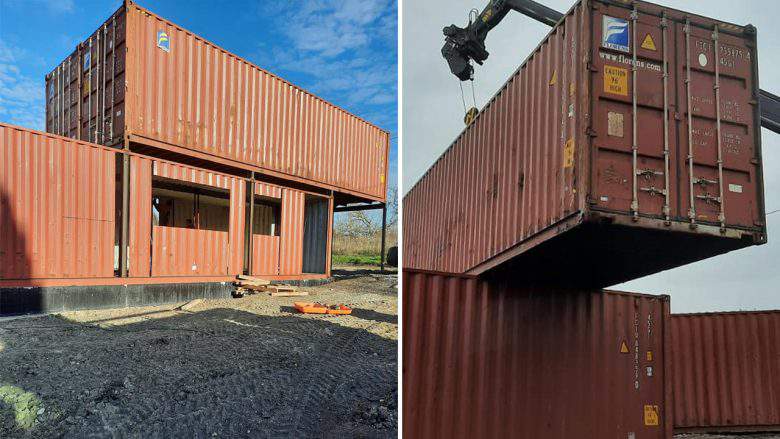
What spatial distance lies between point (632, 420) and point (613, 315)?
155 cm

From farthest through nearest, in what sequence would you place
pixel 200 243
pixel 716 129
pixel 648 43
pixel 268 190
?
pixel 268 190 → pixel 200 243 → pixel 716 129 → pixel 648 43

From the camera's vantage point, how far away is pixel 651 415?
25.5 feet

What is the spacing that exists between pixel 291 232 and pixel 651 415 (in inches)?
428

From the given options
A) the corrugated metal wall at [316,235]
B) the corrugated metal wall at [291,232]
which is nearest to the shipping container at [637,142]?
the corrugated metal wall at [291,232]

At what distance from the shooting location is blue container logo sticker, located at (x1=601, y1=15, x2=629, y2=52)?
526 centimetres

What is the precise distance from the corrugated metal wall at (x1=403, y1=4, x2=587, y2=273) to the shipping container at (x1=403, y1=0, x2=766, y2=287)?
25mm

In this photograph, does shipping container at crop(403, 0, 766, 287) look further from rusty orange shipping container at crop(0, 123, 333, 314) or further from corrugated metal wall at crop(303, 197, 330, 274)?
corrugated metal wall at crop(303, 197, 330, 274)

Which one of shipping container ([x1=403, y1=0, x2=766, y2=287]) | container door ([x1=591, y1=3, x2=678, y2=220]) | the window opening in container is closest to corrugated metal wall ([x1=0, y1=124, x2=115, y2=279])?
the window opening in container

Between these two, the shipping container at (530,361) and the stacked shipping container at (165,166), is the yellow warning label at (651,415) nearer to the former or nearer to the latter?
the shipping container at (530,361)

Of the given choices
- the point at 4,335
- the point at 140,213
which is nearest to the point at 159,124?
the point at 140,213

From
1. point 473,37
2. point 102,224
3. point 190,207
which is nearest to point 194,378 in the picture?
point 102,224

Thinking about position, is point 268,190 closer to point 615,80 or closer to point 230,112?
point 230,112

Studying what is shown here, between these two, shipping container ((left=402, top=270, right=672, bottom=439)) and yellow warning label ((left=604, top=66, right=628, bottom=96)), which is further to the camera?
shipping container ((left=402, top=270, right=672, bottom=439))

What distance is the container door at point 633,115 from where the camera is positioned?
16.9ft
